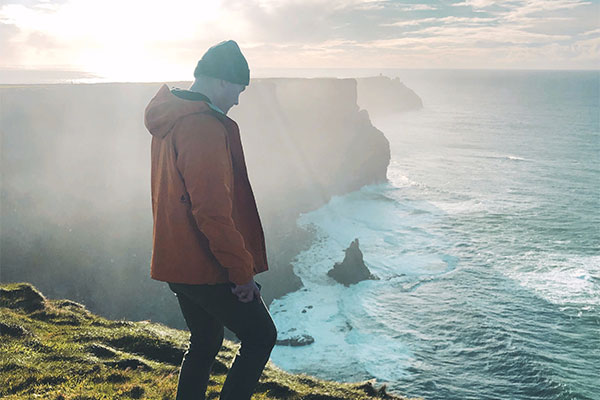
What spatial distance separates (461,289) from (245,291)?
36.0 m

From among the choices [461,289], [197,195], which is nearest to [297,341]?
[461,289]

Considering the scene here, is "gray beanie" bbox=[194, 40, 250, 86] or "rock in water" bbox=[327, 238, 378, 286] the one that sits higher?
"gray beanie" bbox=[194, 40, 250, 86]

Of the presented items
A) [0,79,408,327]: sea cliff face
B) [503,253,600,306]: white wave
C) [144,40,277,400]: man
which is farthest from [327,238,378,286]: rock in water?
[144,40,277,400]: man

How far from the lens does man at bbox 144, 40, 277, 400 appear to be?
122 inches

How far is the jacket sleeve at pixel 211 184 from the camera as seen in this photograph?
10.1ft

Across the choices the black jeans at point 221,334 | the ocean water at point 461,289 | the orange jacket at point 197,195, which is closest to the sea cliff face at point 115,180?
the ocean water at point 461,289

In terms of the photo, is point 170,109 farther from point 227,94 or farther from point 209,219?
point 209,219

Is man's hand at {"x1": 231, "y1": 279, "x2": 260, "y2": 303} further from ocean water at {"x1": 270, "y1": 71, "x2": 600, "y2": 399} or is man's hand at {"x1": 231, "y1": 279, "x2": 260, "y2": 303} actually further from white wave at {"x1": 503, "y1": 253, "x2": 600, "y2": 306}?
white wave at {"x1": 503, "y1": 253, "x2": 600, "y2": 306}

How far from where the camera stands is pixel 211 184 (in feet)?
10.1

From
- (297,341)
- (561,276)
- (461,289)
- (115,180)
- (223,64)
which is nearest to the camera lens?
(223,64)

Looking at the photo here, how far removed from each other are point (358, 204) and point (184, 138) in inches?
2358

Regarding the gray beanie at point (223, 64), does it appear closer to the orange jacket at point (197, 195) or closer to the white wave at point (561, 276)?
the orange jacket at point (197, 195)

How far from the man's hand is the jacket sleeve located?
64 mm

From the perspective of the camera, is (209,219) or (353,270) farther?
(353,270)
